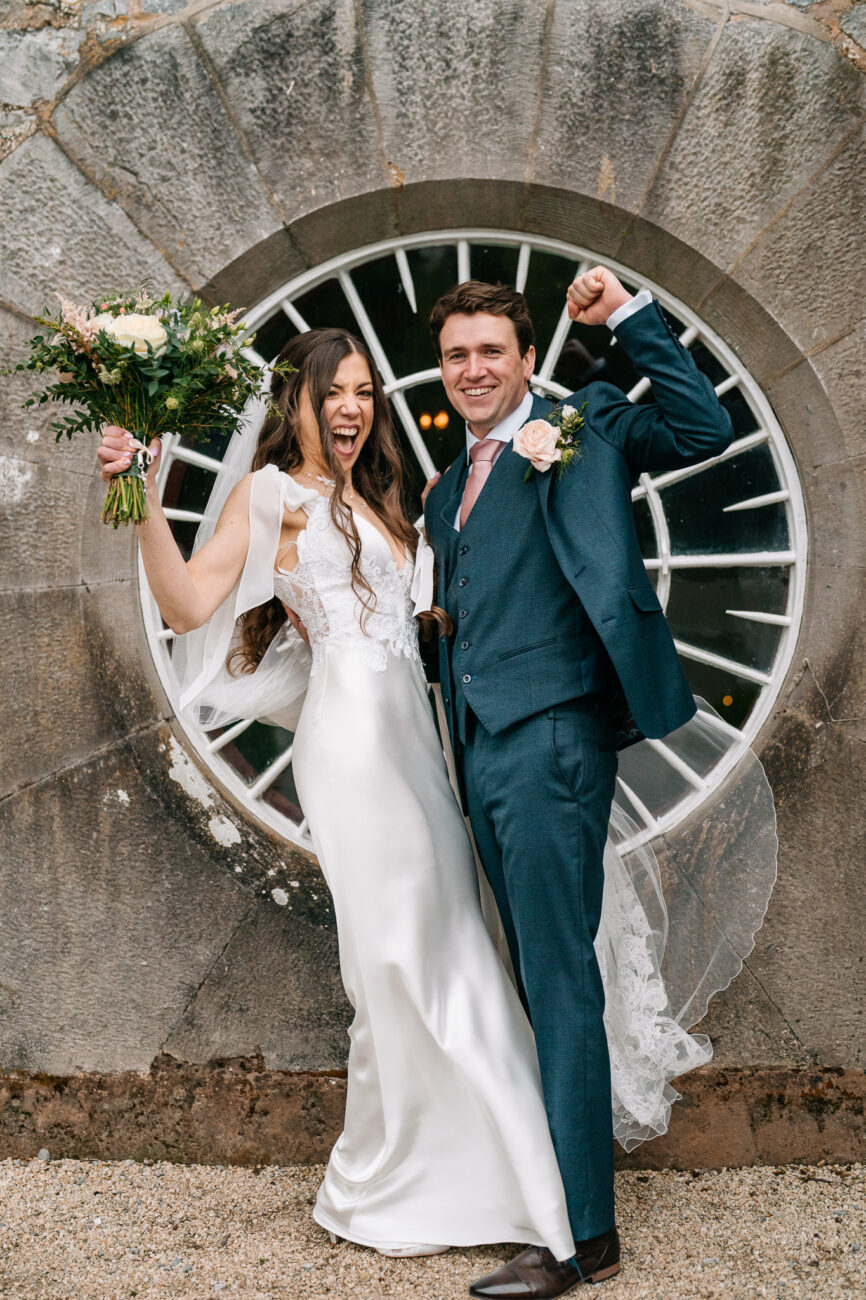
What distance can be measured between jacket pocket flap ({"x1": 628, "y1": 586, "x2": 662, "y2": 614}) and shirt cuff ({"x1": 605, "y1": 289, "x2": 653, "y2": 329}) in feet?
2.02

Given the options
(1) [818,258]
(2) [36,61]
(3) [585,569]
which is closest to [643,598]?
(3) [585,569]

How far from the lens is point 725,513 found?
3.35 metres

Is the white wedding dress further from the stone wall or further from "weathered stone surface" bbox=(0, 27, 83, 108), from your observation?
"weathered stone surface" bbox=(0, 27, 83, 108)

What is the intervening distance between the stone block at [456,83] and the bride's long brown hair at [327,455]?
775 mm

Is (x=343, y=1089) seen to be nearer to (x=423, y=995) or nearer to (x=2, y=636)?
(x=423, y=995)

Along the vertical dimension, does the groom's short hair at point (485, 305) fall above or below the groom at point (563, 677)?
above

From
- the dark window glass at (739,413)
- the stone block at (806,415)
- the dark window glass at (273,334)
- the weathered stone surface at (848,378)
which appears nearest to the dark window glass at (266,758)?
the dark window glass at (273,334)

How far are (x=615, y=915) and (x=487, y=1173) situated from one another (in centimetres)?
75

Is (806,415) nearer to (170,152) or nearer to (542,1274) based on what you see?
(170,152)

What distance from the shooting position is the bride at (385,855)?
98.7 inches

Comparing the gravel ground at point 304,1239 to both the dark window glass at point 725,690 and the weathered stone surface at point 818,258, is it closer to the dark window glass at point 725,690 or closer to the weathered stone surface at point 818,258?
the dark window glass at point 725,690

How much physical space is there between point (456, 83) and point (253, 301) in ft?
3.07

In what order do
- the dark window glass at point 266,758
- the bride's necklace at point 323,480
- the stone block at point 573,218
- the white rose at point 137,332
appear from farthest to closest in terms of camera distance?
the dark window glass at point 266,758 < the stone block at point 573,218 < the bride's necklace at point 323,480 < the white rose at point 137,332

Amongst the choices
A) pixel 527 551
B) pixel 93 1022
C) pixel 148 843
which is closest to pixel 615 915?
pixel 527 551
